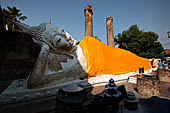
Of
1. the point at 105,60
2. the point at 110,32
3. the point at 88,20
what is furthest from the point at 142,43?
the point at 105,60

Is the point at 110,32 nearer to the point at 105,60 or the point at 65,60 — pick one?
the point at 105,60

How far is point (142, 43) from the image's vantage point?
13008mm

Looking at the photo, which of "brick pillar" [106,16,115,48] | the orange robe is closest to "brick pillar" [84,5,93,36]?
"brick pillar" [106,16,115,48]

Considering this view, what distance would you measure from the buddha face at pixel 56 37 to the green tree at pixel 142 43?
13.9 meters

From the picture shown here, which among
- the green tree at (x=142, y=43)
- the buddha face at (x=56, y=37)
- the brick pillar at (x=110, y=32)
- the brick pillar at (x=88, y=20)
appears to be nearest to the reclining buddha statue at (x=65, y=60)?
the buddha face at (x=56, y=37)

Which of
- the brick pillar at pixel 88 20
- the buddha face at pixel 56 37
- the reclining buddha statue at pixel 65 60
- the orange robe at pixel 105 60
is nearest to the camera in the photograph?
the reclining buddha statue at pixel 65 60

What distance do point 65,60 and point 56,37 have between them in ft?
3.10

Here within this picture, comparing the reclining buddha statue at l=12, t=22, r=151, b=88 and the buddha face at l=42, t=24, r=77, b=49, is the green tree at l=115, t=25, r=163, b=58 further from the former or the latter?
the buddha face at l=42, t=24, r=77, b=49

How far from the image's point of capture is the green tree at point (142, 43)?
1268 cm

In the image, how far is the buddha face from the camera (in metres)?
A: 2.84

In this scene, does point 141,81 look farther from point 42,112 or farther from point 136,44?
point 136,44

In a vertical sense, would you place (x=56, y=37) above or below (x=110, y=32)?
below

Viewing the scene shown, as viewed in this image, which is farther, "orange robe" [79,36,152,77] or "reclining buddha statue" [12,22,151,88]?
"orange robe" [79,36,152,77]

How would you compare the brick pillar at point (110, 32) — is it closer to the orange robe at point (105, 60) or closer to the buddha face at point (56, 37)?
the orange robe at point (105, 60)
